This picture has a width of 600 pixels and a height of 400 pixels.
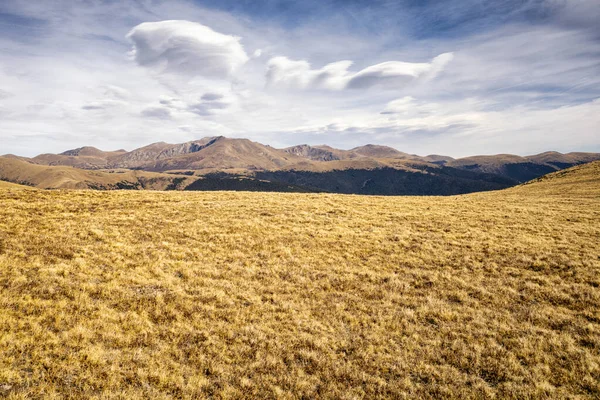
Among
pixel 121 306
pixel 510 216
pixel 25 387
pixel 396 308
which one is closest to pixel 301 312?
pixel 396 308

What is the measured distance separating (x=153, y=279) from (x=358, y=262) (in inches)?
477

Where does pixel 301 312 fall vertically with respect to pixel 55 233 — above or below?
below

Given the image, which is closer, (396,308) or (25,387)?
(25,387)

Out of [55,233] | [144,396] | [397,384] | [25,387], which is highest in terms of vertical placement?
Answer: [55,233]

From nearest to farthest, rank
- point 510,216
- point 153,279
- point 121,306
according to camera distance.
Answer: point 121,306
point 153,279
point 510,216

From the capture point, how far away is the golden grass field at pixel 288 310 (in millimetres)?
8461

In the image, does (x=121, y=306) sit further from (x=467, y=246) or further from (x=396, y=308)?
(x=467, y=246)

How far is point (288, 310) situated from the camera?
12695 mm

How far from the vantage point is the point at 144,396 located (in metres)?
7.66

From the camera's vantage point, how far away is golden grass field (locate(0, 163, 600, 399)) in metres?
8.46

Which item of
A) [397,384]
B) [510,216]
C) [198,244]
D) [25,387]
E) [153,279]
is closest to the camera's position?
[25,387]

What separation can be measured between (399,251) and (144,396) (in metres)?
17.2

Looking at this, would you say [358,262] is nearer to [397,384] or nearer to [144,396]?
[397,384]

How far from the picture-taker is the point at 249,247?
65.3 feet
